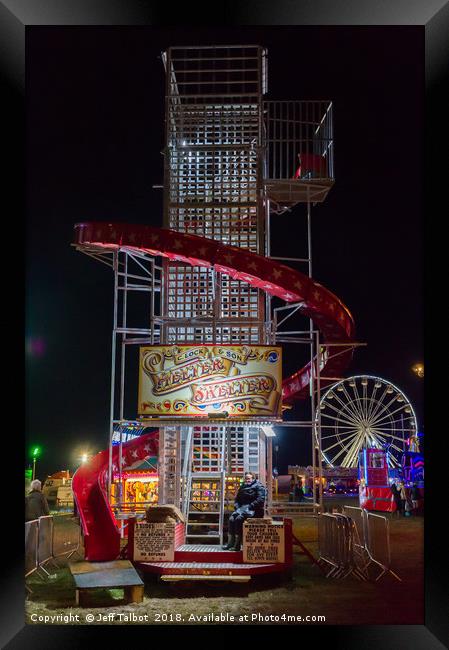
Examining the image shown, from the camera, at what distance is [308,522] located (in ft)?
61.1

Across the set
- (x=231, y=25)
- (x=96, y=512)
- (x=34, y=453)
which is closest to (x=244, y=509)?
(x=96, y=512)

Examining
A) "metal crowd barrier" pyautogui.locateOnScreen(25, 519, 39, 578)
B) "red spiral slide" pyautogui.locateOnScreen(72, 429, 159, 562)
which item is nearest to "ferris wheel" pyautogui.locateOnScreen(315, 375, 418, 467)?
"red spiral slide" pyautogui.locateOnScreen(72, 429, 159, 562)

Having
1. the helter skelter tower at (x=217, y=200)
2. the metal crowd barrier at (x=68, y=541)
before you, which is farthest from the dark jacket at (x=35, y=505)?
the helter skelter tower at (x=217, y=200)

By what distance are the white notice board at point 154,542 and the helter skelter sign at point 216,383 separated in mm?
1930

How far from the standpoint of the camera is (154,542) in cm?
1068

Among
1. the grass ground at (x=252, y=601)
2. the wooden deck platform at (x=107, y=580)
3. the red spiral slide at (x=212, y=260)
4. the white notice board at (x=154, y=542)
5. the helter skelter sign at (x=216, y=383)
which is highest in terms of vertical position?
the red spiral slide at (x=212, y=260)

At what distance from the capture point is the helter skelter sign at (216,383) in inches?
468

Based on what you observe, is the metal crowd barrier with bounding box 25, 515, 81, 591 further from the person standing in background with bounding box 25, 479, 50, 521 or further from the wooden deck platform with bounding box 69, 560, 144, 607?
the wooden deck platform with bounding box 69, 560, 144, 607

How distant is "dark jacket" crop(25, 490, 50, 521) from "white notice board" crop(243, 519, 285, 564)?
3.21m

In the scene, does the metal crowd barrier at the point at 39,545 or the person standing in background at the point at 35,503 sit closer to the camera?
the metal crowd barrier at the point at 39,545

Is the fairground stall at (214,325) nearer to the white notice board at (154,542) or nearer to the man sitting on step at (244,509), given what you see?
the white notice board at (154,542)

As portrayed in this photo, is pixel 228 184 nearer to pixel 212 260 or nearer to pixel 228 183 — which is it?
pixel 228 183

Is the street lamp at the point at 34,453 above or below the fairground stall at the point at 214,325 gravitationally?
below
